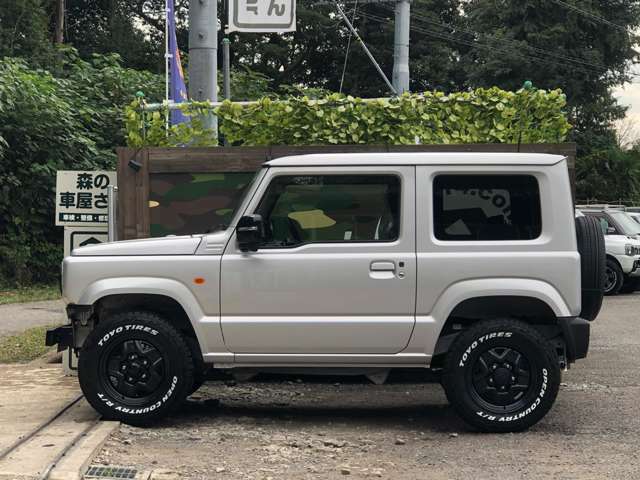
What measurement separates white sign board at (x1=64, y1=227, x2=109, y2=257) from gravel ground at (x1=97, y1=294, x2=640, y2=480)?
1.92 metres

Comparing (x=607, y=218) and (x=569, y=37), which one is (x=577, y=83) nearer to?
(x=569, y=37)

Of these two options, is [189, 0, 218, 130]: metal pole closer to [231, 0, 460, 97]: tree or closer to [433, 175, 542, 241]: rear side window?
[433, 175, 542, 241]: rear side window

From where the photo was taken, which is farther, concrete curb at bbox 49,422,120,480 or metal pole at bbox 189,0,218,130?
metal pole at bbox 189,0,218,130

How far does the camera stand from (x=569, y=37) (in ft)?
109

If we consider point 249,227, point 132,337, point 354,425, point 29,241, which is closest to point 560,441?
point 354,425

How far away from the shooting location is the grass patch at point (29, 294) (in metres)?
14.8

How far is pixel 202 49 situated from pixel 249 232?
437cm

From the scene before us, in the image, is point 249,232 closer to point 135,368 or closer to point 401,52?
point 135,368

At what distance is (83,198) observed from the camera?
8688 mm

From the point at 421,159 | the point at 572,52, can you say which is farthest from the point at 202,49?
the point at 572,52

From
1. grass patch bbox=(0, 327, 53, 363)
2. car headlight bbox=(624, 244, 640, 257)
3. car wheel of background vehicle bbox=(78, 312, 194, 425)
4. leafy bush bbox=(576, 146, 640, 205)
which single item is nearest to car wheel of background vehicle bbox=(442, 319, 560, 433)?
car wheel of background vehicle bbox=(78, 312, 194, 425)

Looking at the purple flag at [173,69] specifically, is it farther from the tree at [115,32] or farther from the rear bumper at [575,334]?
the tree at [115,32]

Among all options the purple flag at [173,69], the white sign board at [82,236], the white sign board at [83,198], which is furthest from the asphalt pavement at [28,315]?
the purple flag at [173,69]

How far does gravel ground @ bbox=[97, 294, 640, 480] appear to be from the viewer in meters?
5.44
